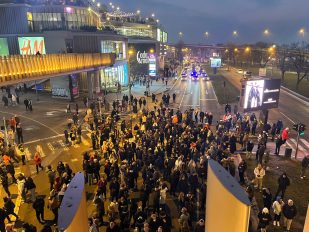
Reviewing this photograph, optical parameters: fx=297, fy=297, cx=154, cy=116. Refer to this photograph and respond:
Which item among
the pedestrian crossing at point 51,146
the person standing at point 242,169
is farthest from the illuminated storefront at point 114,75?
the person standing at point 242,169

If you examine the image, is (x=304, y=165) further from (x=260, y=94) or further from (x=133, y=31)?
(x=133, y=31)

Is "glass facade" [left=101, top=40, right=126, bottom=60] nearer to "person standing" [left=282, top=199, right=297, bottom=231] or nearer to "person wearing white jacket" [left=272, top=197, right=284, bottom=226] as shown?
"person wearing white jacket" [left=272, top=197, right=284, bottom=226]

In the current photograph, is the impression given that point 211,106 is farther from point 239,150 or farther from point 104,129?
point 104,129

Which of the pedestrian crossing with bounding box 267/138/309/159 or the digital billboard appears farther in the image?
the digital billboard

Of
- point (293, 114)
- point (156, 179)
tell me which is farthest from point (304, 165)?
point (293, 114)

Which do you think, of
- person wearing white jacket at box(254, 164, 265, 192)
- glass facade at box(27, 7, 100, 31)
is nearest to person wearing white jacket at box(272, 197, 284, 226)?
person wearing white jacket at box(254, 164, 265, 192)

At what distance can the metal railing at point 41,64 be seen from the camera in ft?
77.4

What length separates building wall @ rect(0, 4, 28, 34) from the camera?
45.6 m

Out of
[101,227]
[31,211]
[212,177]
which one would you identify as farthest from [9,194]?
[212,177]

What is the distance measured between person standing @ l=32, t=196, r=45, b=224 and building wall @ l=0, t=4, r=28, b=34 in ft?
Answer: 133

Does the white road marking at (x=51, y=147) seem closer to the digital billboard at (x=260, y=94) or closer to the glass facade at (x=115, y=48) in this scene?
the digital billboard at (x=260, y=94)

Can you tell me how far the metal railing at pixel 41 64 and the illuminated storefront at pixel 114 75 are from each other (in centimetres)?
783

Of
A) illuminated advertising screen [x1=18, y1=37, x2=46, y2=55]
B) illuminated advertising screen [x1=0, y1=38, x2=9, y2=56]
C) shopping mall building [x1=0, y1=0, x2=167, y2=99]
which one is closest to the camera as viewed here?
shopping mall building [x1=0, y1=0, x2=167, y2=99]

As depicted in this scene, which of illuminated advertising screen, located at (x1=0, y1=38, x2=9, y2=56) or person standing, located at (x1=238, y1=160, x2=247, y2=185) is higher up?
illuminated advertising screen, located at (x1=0, y1=38, x2=9, y2=56)
